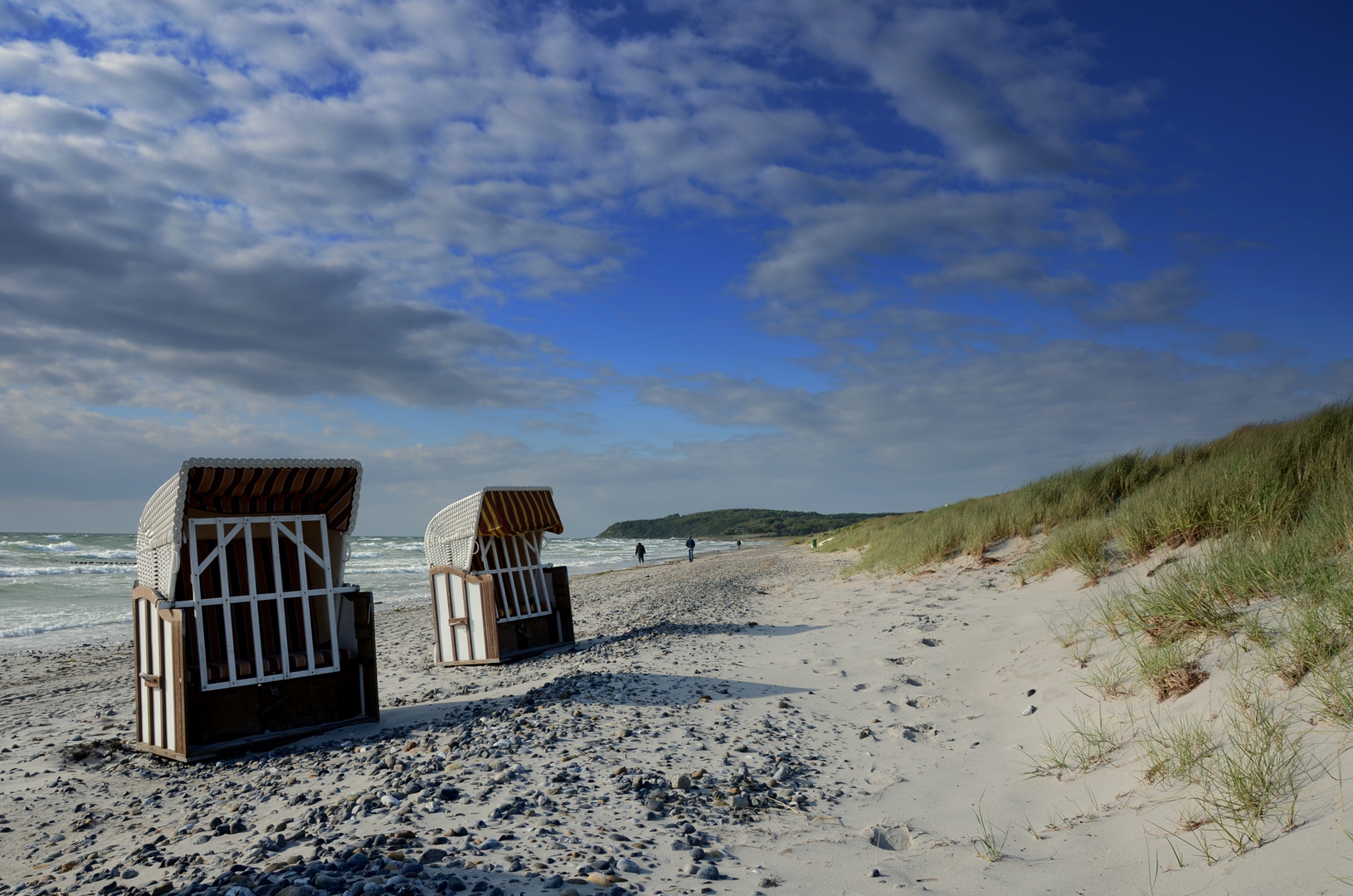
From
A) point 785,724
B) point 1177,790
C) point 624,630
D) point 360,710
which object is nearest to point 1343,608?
point 1177,790

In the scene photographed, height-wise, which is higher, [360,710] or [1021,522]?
[1021,522]

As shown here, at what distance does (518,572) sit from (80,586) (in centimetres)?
2750

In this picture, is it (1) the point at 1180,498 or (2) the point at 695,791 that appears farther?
(1) the point at 1180,498

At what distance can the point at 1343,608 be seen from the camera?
4398 mm

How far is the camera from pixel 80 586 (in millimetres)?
29875

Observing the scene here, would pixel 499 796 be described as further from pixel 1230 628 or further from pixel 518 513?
pixel 518 513

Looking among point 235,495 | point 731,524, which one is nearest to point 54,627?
point 235,495

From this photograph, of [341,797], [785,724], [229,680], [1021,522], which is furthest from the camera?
[1021,522]

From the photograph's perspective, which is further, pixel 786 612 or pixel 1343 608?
pixel 786 612

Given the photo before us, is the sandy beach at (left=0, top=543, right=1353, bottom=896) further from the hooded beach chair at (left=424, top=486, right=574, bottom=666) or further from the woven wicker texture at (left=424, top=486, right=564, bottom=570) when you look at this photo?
the woven wicker texture at (left=424, top=486, right=564, bottom=570)

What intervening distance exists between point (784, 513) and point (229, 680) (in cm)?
14196

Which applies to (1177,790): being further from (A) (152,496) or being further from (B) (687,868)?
(A) (152,496)

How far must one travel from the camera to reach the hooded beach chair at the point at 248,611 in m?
7.29

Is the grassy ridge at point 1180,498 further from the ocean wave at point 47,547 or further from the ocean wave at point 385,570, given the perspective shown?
the ocean wave at point 47,547
